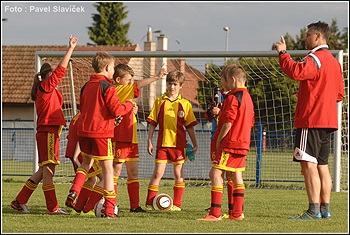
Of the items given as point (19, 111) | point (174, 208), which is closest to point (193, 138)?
point (174, 208)

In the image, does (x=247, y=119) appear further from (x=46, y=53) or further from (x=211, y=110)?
(x=46, y=53)

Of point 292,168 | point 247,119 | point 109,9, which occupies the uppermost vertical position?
point 109,9

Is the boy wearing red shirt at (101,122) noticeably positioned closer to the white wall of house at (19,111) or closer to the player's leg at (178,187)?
the player's leg at (178,187)

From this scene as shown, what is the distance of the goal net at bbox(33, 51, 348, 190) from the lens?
595 inches

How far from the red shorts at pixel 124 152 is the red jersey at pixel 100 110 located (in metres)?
1.39

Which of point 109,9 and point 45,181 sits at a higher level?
point 109,9

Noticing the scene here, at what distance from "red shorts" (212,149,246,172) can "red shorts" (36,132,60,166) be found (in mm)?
2037

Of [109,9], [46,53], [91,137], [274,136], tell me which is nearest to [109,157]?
[91,137]

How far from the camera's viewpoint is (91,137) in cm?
864

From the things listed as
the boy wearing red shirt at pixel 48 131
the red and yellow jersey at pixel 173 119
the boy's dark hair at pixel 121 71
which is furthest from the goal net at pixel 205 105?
the boy wearing red shirt at pixel 48 131

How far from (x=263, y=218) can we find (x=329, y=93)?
1.66 metres

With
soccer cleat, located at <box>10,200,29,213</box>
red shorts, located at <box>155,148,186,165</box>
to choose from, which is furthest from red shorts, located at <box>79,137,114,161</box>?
red shorts, located at <box>155,148,186,165</box>

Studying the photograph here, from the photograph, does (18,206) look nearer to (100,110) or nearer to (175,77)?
(100,110)

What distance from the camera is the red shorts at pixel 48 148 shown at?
946 cm
